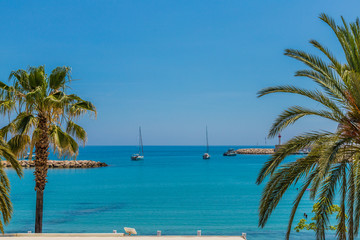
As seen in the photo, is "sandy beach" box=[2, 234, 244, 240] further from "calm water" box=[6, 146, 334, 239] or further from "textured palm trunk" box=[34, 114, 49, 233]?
"calm water" box=[6, 146, 334, 239]

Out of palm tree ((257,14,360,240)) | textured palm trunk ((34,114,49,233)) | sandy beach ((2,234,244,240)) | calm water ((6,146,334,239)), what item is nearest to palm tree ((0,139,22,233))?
sandy beach ((2,234,244,240))

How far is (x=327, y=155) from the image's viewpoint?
949cm

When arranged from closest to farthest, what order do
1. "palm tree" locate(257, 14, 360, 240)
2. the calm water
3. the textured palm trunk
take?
"palm tree" locate(257, 14, 360, 240) → the textured palm trunk → the calm water

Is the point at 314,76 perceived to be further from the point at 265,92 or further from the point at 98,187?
the point at 98,187

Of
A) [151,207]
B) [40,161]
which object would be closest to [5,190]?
[40,161]

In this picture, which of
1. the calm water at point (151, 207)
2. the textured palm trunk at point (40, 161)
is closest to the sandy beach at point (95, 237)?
the textured palm trunk at point (40, 161)

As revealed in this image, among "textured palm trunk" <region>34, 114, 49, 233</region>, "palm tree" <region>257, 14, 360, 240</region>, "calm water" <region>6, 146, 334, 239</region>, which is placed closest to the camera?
"palm tree" <region>257, 14, 360, 240</region>

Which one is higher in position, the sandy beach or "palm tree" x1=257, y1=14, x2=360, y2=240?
"palm tree" x1=257, y1=14, x2=360, y2=240

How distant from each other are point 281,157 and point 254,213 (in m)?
29.9

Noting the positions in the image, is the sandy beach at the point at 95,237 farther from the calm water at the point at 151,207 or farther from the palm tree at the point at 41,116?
the calm water at the point at 151,207

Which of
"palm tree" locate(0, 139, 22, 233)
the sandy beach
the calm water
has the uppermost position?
"palm tree" locate(0, 139, 22, 233)

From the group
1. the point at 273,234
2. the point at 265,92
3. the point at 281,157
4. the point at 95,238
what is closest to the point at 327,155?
the point at 281,157

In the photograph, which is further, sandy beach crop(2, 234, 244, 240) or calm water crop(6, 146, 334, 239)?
calm water crop(6, 146, 334, 239)

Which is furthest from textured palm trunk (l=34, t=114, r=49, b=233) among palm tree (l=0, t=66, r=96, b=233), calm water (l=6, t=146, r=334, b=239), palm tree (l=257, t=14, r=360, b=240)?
calm water (l=6, t=146, r=334, b=239)
